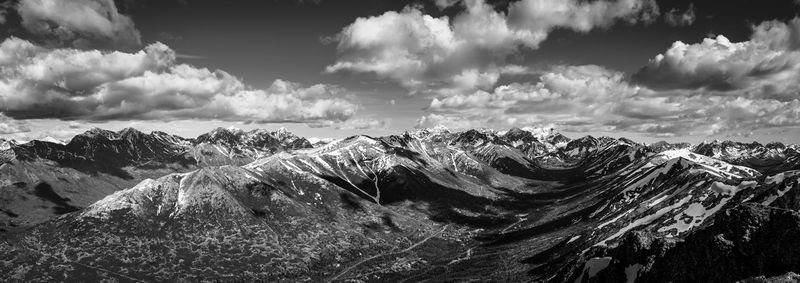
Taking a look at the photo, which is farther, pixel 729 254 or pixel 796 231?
pixel 729 254

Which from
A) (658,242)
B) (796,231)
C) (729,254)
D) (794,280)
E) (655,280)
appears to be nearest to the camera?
(794,280)

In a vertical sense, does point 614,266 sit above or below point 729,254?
below

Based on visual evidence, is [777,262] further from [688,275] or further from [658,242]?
[658,242]

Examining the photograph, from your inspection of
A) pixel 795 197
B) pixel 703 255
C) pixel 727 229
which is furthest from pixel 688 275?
pixel 795 197

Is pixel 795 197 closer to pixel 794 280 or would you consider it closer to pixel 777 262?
pixel 777 262

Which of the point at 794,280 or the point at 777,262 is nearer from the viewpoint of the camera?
the point at 794,280

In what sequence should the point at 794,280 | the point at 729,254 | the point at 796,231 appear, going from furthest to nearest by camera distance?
the point at 729,254, the point at 796,231, the point at 794,280

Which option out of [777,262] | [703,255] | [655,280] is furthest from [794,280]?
[655,280]

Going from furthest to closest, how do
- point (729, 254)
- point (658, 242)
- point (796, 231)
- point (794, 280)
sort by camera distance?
point (658, 242) → point (729, 254) → point (796, 231) → point (794, 280)

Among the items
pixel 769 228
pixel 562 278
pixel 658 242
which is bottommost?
pixel 562 278
